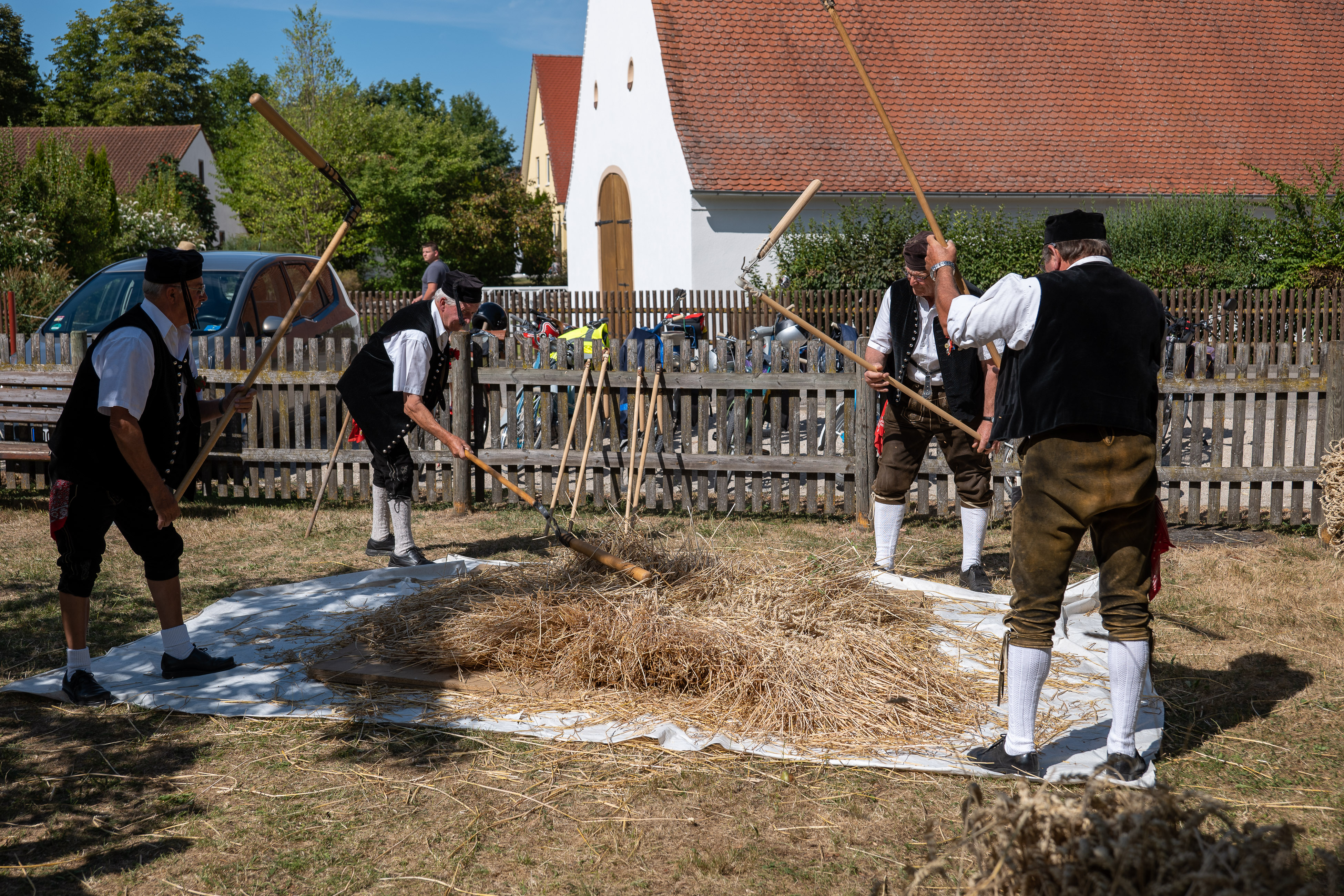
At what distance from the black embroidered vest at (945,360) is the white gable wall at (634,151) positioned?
1316cm

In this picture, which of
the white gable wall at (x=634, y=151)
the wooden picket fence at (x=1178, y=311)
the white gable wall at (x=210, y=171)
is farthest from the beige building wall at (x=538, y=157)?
the wooden picket fence at (x=1178, y=311)

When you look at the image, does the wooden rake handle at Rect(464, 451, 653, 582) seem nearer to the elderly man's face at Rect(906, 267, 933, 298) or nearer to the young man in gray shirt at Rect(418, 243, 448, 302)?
the young man in gray shirt at Rect(418, 243, 448, 302)

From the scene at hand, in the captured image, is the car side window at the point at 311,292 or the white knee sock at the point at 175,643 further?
the car side window at the point at 311,292

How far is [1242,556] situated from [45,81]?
59.3 m

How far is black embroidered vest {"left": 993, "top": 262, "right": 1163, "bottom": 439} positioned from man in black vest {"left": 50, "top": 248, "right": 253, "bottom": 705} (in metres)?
3.41

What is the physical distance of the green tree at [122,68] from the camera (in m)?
50.4

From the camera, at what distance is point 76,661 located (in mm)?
4320

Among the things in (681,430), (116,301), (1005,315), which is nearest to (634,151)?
(116,301)

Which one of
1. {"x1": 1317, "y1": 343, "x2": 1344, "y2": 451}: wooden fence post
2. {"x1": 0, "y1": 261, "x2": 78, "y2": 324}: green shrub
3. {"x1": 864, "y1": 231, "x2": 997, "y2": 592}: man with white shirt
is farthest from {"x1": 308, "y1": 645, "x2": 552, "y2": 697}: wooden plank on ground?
{"x1": 0, "y1": 261, "x2": 78, "y2": 324}: green shrub

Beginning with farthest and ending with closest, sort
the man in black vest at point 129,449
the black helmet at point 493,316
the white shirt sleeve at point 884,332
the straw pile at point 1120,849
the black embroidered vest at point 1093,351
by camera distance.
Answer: the black helmet at point 493,316
the white shirt sleeve at point 884,332
the man in black vest at point 129,449
the black embroidered vest at point 1093,351
the straw pile at point 1120,849

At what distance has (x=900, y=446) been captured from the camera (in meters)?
5.86

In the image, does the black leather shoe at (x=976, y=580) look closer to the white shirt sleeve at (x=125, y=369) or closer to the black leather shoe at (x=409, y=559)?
the black leather shoe at (x=409, y=559)

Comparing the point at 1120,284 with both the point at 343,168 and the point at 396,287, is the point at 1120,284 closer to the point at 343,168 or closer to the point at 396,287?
the point at 343,168

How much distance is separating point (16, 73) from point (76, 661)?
54.0 m
